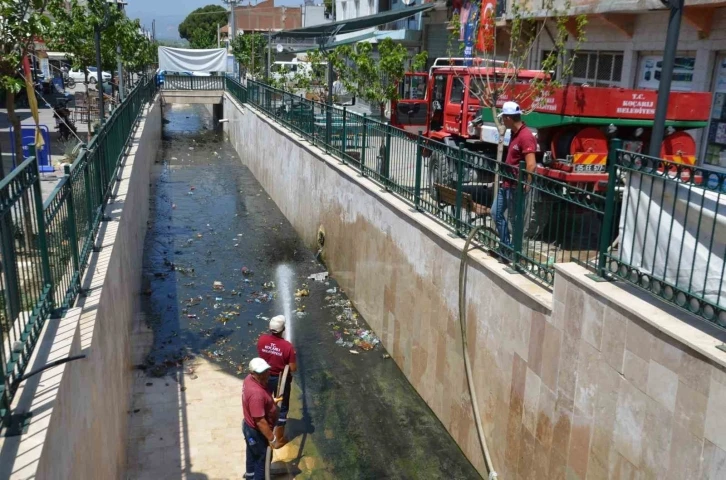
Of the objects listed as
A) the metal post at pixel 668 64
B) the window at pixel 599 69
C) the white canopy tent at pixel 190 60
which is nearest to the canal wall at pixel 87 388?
the metal post at pixel 668 64

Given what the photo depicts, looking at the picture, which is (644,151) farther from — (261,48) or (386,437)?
(261,48)

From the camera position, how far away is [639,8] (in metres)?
12.7

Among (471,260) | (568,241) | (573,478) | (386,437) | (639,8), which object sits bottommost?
(386,437)

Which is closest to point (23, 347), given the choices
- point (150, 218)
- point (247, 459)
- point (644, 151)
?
point (247, 459)

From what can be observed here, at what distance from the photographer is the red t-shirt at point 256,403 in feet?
21.4

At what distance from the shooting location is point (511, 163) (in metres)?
7.77

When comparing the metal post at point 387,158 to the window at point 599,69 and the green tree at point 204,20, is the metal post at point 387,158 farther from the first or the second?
the green tree at point 204,20

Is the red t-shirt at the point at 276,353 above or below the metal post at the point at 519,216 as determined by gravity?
below

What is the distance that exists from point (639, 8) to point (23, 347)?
40.4 ft

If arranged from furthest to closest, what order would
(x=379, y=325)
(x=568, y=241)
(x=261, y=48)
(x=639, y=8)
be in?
(x=261, y=48)
(x=639, y=8)
(x=379, y=325)
(x=568, y=241)

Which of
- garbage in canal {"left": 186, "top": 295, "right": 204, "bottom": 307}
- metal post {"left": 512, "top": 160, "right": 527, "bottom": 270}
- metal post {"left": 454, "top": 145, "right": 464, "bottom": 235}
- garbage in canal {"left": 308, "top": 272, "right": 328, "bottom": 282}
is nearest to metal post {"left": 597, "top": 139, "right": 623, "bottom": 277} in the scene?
metal post {"left": 512, "top": 160, "right": 527, "bottom": 270}

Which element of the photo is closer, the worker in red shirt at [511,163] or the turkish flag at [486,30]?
the worker in red shirt at [511,163]

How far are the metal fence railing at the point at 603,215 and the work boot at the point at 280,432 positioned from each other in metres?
3.11

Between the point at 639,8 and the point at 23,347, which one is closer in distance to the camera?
the point at 23,347
